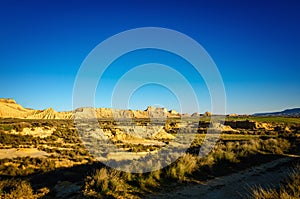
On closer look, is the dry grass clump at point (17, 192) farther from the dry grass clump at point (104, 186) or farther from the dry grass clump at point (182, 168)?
the dry grass clump at point (182, 168)

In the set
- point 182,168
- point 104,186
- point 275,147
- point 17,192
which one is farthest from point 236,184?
point 275,147

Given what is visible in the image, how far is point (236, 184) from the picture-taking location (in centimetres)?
1044

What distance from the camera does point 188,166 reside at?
40.8ft

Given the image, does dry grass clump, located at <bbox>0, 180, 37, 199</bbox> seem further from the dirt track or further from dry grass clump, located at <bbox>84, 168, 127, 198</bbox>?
the dirt track

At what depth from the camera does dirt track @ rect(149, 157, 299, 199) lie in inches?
361

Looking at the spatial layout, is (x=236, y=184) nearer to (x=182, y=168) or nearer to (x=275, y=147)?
(x=182, y=168)

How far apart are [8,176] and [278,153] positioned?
17450 mm

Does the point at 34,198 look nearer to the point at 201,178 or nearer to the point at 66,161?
the point at 201,178

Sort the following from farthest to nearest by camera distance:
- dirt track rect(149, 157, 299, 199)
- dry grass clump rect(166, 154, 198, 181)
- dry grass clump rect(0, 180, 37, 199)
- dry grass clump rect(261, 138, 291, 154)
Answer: dry grass clump rect(261, 138, 291, 154) < dry grass clump rect(166, 154, 198, 181) < dirt track rect(149, 157, 299, 199) < dry grass clump rect(0, 180, 37, 199)

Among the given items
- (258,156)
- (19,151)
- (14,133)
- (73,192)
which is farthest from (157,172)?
(14,133)

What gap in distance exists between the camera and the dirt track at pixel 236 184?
30.0 ft

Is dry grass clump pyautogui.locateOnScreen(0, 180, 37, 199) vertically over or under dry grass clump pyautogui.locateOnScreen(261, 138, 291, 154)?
under

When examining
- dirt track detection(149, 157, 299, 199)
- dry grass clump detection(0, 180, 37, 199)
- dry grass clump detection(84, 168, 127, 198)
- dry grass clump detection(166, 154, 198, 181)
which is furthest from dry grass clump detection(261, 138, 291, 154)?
dry grass clump detection(0, 180, 37, 199)

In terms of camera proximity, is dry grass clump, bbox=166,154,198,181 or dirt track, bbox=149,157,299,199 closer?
dirt track, bbox=149,157,299,199
